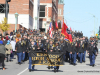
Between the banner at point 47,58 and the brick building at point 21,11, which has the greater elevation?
the brick building at point 21,11

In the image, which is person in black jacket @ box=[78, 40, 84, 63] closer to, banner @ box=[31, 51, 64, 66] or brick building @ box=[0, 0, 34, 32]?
banner @ box=[31, 51, 64, 66]

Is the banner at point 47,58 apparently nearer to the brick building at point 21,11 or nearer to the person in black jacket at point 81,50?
the person in black jacket at point 81,50

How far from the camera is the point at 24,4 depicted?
173 feet

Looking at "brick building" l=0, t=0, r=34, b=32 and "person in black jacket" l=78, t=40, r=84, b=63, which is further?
"brick building" l=0, t=0, r=34, b=32

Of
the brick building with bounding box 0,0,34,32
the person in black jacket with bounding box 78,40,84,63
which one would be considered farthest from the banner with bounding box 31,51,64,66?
the brick building with bounding box 0,0,34,32

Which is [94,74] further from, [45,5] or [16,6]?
[45,5]

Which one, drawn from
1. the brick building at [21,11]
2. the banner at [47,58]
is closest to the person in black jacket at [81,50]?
the banner at [47,58]

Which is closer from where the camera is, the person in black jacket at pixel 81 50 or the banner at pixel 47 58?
the banner at pixel 47 58

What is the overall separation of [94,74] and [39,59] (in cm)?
315

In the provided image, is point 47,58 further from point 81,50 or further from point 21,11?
point 21,11

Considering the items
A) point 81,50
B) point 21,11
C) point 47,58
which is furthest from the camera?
point 21,11

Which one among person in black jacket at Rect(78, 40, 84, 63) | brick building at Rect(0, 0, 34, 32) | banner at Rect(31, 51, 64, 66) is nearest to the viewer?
banner at Rect(31, 51, 64, 66)

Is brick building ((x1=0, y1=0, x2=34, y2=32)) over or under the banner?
over

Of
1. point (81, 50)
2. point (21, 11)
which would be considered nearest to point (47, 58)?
point (81, 50)
